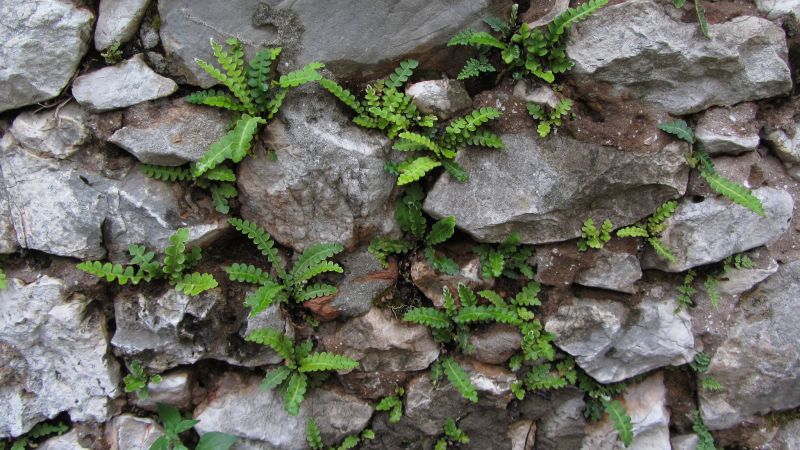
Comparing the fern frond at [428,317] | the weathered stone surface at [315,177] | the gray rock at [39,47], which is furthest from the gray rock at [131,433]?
the gray rock at [39,47]

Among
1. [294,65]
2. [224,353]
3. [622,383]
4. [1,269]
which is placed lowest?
[622,383]

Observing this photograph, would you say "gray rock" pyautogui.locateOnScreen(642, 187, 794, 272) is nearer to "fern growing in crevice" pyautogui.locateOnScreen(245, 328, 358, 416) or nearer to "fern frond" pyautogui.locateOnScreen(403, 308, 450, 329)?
"fern frond" pyautogui.locateOnScreen(403, 308, 450, 329)

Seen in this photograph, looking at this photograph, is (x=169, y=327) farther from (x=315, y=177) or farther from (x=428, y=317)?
(x=428, y=317)

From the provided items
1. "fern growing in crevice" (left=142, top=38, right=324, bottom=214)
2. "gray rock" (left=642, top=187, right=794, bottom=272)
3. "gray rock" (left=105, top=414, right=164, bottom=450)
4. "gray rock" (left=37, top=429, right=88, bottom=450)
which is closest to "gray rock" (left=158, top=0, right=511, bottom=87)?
"fern growing in crevice" (left=142, top=38, right=324, bottom=214)

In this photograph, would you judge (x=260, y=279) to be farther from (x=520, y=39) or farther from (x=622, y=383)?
(x=622, y=383)

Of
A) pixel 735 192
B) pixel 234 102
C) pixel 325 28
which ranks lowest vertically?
pixel 735 192

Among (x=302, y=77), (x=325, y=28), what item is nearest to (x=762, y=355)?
(x=302, y=77)

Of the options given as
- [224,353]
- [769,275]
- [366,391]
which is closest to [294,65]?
[224,353]
